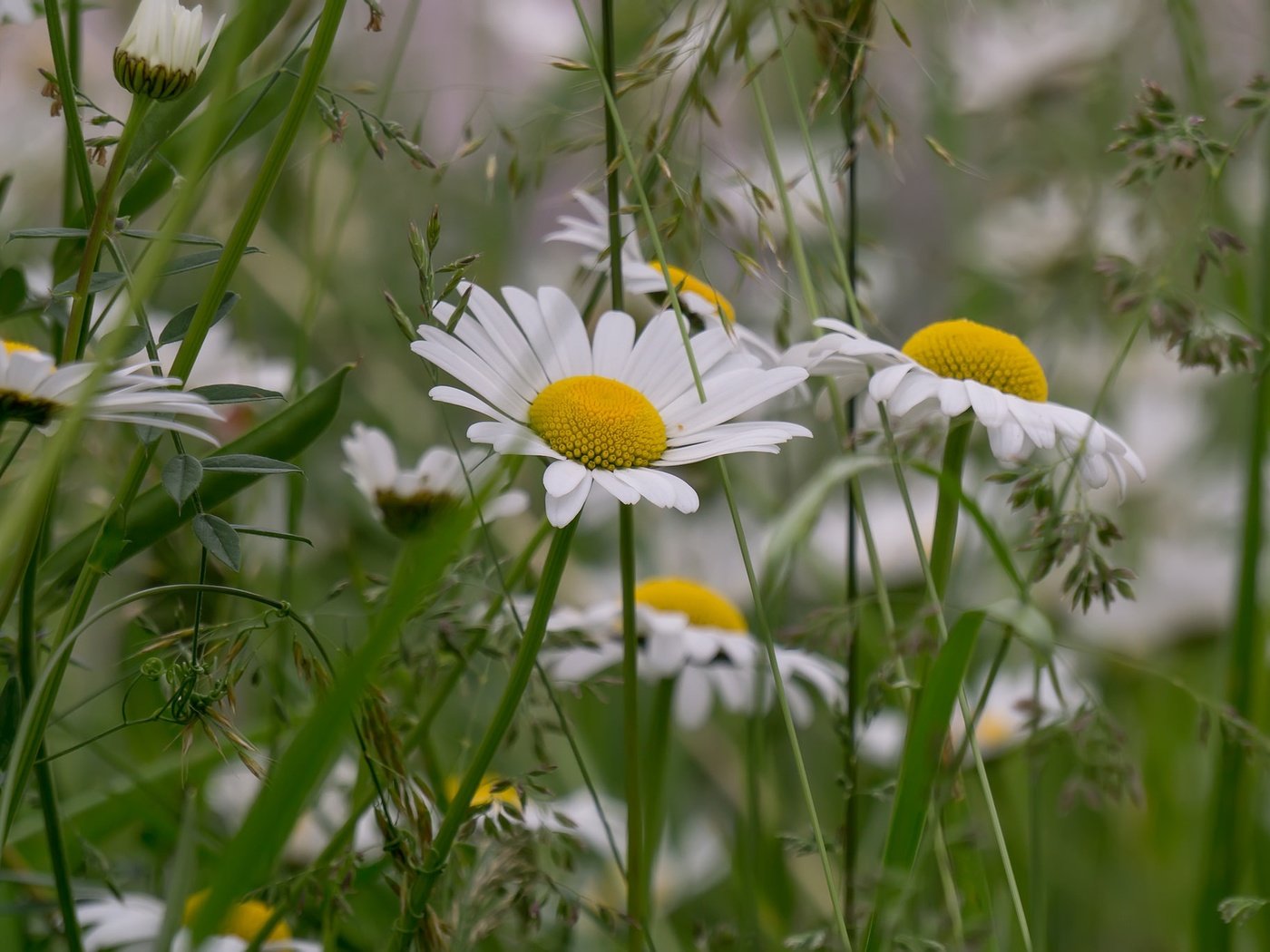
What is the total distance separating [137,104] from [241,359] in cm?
42

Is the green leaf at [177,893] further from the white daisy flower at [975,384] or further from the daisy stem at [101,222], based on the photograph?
the white daisy flower at [975,384]

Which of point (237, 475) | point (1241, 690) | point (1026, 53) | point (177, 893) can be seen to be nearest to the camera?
point (177, 893)

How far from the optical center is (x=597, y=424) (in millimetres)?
452

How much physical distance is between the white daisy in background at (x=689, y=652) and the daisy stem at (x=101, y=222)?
0.81ft

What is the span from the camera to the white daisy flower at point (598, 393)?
41 centimetres

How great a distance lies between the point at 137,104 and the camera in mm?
394

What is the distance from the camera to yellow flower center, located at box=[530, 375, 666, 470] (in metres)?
0.45

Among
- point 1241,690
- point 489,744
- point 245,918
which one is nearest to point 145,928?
point 245,918

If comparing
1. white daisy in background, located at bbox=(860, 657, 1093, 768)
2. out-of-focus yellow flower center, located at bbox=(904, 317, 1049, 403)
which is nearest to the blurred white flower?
white daisy in background, located at bbox=(860, 657, 1093, 768)

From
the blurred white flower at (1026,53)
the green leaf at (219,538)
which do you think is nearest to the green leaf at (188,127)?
the green leaf at (219,538)

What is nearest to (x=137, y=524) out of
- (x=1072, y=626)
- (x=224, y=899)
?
(x=224, y=899)

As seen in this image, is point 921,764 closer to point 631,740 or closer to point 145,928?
point 631,740

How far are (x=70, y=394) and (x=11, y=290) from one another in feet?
0.27

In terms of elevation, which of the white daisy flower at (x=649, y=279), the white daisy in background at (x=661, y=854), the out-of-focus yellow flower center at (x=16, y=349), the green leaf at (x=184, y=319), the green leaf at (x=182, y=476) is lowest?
the white daisy in background at (x=661, y=854)
